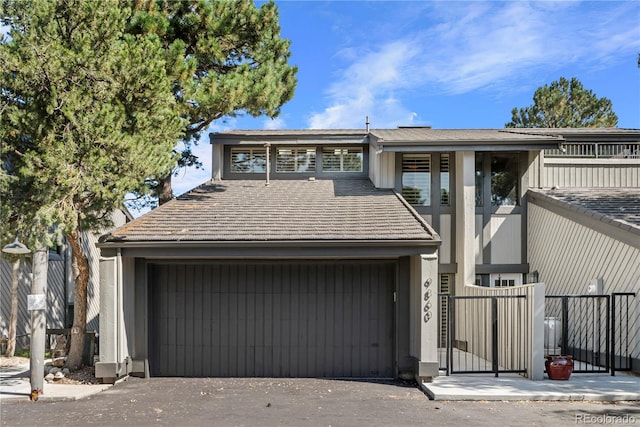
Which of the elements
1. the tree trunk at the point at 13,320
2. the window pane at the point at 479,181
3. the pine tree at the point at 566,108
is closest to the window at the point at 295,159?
the window pane at the point at 479,181

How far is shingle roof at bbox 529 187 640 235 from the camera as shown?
915cm

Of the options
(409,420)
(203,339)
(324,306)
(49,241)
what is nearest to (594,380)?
(409,420)

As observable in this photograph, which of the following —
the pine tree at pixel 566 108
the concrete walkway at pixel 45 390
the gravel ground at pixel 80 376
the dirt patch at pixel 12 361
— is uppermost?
the pine tree at pixel 566 108

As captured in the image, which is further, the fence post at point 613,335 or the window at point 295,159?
the window at point 295,159

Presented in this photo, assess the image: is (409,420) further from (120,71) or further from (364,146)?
(364,146)

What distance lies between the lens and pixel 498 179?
1229 cm

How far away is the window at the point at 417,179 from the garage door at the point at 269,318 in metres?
3.49

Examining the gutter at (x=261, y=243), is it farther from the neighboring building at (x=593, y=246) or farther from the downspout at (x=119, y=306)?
the neighboring building at (x=593, y=246)

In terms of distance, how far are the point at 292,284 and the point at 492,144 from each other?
19.8 ft

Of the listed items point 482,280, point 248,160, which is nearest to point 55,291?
point 248,160

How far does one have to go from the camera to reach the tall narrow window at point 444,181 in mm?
11906

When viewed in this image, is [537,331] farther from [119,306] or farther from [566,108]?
[566,108]

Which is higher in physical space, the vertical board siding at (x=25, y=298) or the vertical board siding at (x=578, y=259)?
the vertical board siding at (x=578, y=259)

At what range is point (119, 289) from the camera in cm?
839
